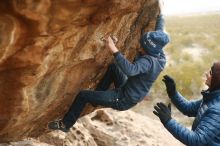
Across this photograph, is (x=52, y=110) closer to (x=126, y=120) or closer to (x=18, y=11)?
Result: (x=18, y=11)

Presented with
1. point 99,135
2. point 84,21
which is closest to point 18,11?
point 84,21

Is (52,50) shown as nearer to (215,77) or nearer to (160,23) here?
(215,77)

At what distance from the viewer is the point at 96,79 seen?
8.05 metres

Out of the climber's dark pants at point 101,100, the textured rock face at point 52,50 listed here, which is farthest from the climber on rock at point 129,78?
the textured rock face at point 52,50

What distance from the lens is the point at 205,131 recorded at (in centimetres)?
610

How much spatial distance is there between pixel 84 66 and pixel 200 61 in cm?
1957

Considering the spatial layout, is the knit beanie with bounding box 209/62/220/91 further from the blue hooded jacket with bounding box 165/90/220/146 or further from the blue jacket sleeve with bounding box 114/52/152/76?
the blue jacket sleeve with bounding box 114/52/152/76

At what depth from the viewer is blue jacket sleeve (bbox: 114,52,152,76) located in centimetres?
660

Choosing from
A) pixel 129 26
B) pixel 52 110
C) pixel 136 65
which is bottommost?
pixel 52 110

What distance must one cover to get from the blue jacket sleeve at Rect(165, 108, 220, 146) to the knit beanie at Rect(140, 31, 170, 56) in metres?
1.37

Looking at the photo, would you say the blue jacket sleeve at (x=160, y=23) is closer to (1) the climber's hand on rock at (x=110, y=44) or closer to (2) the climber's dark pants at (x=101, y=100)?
(2) the climber's dark pants at (x=101, y=100)

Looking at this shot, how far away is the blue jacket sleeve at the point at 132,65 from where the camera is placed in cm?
A: 660

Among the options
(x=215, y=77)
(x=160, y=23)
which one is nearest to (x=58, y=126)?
(x=160, y=23)

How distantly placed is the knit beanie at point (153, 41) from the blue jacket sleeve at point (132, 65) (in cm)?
18
